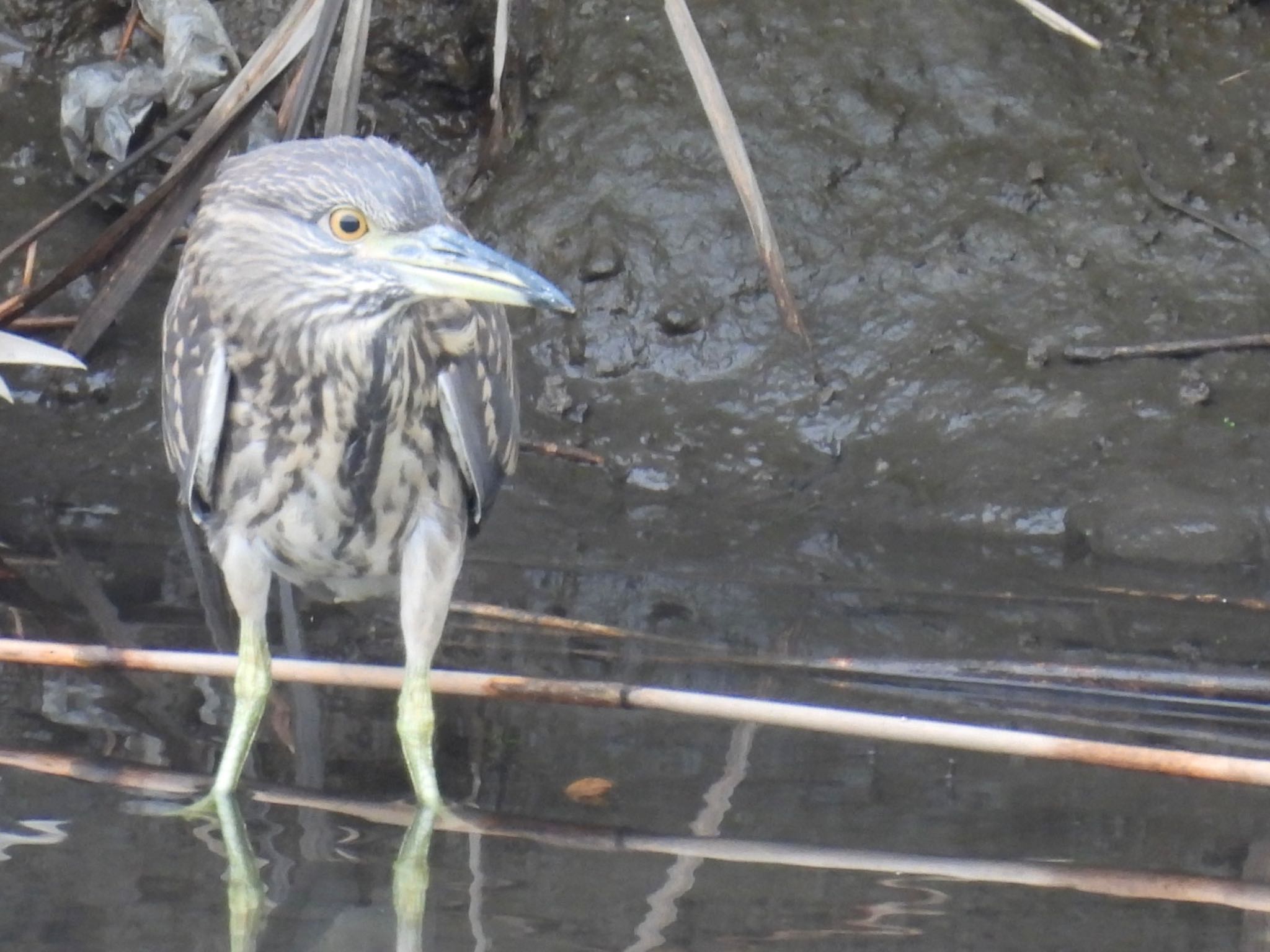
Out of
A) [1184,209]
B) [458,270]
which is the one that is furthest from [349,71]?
[1184,209]

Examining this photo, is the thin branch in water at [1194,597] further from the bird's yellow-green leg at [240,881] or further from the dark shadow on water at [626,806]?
the bird's yellow-green leg at [240,881]

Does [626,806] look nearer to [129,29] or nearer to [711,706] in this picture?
[711,706]

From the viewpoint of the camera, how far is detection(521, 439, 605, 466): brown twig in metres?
5.90

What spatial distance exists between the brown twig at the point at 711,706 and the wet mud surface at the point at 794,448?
172 millimetres

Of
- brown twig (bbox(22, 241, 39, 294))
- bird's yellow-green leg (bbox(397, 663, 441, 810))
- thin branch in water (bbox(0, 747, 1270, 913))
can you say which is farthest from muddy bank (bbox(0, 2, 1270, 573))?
thin branch in water (bbox(0, 747, 1270, 913))

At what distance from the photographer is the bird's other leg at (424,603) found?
13.6 ft

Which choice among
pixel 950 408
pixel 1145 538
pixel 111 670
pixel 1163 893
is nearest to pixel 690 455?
pixel 950 408

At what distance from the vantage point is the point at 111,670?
14.4 feet

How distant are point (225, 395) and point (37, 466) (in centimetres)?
241

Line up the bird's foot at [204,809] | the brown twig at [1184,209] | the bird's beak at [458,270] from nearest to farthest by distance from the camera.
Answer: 1. the bird's beak at [458,270]
2. the bird's foot at [204,809]
3. the brown twig at [1184,209]

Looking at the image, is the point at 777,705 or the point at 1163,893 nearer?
the point at 1163,893

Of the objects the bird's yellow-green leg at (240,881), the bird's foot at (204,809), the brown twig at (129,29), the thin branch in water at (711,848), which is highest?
the brown twig at (129,29)

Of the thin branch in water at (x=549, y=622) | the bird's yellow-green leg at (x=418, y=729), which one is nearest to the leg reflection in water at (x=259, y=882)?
the bird's yellow-green leg at (x=418, y=729)

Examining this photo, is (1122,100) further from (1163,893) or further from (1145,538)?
(1163,893)
